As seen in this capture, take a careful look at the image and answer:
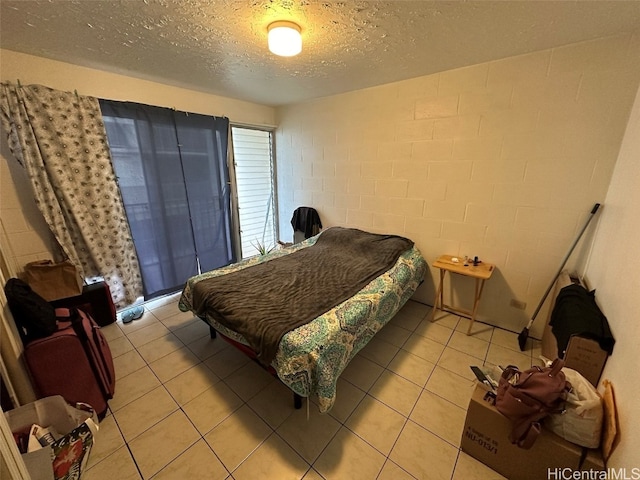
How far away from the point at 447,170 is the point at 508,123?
57 cm

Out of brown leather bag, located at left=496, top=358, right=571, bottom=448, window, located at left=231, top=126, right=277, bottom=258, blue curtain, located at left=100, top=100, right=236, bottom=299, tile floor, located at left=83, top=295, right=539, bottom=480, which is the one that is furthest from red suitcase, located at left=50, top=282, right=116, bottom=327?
brown leather bag, located at left=496, top=358, right=571, bottom=448

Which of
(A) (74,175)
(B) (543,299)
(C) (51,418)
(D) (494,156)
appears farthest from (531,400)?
(A) (74,175)

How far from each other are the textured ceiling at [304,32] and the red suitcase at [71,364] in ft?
5.91

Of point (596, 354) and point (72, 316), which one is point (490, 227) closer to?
point (596, 354)

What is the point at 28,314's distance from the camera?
1.42 meters

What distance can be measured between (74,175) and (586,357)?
3.94 m

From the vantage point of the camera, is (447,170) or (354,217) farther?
(354,217)

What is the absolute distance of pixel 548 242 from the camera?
2.09m

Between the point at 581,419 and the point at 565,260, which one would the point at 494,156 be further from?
the point at 581,419

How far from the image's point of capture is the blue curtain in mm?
2494

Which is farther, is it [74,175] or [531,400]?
[74,175]

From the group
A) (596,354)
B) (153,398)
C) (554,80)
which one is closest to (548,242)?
(596,354)

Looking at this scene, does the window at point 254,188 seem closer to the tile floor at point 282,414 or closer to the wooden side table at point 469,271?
the tile floor at point 282,414

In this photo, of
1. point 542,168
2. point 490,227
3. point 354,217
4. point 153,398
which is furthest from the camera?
point 354,217
